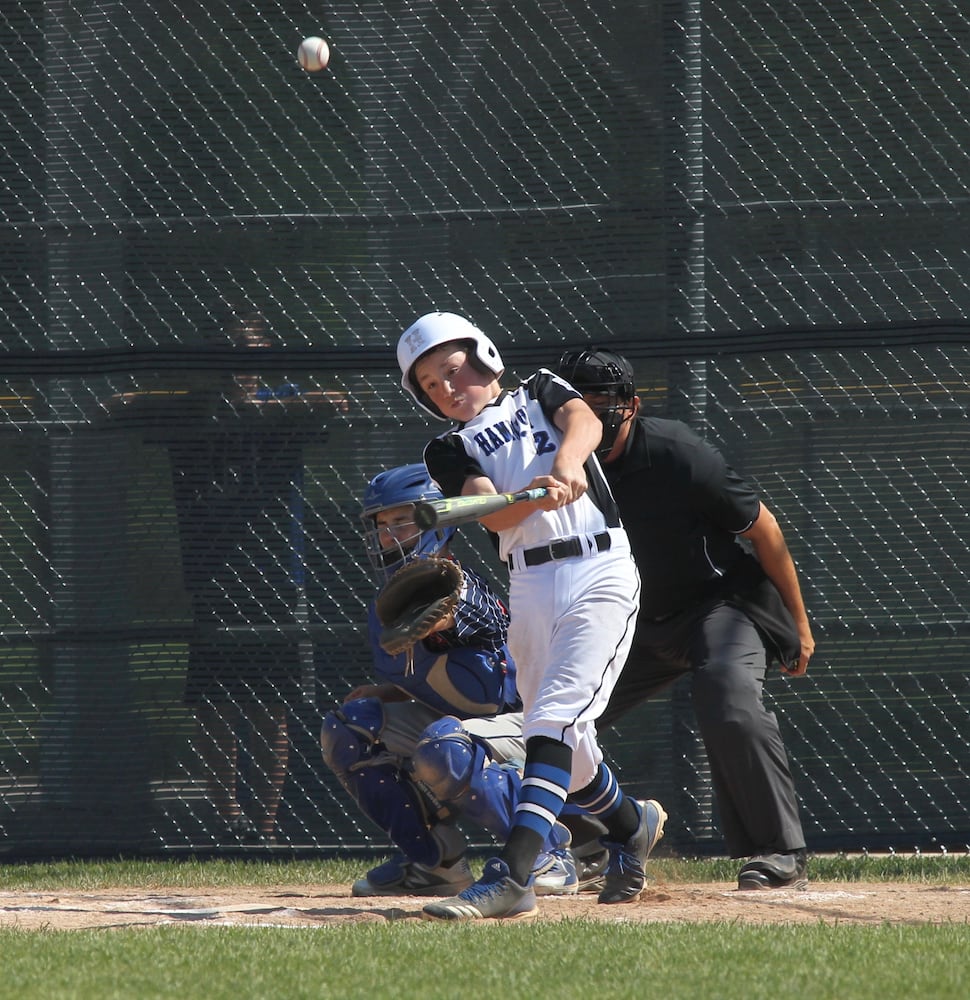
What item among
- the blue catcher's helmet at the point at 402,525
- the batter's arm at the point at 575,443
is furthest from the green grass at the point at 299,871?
the batter's arm at the point at 575,443

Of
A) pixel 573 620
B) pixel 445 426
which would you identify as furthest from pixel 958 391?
pixel 573 620

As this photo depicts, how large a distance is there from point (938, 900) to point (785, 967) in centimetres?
157

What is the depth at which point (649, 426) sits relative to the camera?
478 cm

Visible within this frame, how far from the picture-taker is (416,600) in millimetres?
4105

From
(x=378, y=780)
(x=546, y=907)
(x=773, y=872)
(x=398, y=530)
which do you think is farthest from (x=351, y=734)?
(x=773, y=872)

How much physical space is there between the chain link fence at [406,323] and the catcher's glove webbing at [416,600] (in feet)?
4.99

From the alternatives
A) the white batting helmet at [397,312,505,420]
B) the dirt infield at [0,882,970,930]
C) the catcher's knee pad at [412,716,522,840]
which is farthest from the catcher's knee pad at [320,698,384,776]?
the white batting helmet at [397,312,505,420]

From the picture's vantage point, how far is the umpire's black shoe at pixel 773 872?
179 inches

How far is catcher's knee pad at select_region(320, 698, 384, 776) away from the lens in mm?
4520

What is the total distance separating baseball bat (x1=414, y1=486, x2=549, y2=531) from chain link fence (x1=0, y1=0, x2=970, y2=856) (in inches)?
72.3

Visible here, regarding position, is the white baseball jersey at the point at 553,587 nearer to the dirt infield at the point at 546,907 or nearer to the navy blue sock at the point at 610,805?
the navy blue sock at the point at 610,805

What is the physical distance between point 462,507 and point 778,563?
1.45m

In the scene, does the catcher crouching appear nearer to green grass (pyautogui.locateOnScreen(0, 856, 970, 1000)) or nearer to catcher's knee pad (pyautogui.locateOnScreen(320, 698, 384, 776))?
catcher's knee pad (pyautogui.locateOnScreen(320, 698, 384, 776))

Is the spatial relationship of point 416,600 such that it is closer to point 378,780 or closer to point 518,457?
point 518,457
